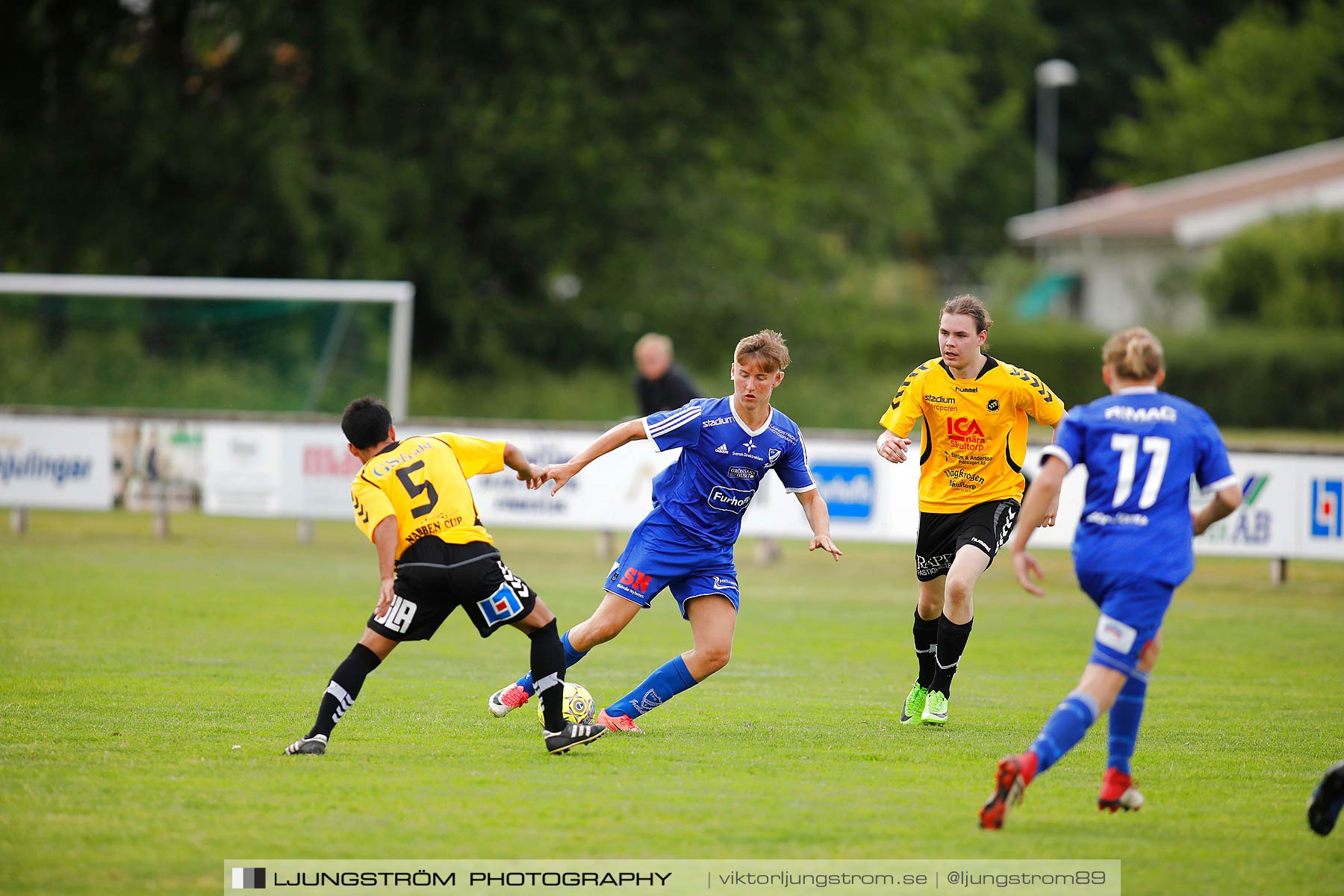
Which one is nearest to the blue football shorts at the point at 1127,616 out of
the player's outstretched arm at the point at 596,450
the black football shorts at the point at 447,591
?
the player's outstretched arm at the point at 596,450

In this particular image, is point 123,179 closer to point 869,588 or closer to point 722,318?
point 722,318

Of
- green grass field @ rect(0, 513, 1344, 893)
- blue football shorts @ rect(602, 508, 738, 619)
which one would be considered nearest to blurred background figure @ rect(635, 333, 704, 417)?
green grass field @ rect(0, 513, 1344, 893)

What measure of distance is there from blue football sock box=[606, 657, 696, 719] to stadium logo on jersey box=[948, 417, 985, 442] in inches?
76.5

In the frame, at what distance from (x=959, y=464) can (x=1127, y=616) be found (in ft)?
7.70

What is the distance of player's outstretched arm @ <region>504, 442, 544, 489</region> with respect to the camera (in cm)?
650

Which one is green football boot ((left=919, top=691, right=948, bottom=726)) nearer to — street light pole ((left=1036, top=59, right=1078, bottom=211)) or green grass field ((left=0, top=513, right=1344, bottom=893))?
green grass field ((left=0, top=513, right=1344, bottom=893))

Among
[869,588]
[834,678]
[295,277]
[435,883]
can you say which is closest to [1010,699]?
[834,678]

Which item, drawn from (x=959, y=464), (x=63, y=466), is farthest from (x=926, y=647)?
(x=63, y=466)

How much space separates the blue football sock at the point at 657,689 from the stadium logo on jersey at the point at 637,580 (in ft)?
1.26

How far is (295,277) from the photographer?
82.7 ft

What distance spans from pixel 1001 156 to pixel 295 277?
136 feet

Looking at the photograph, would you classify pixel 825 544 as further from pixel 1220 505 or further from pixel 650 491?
pixel 650 491

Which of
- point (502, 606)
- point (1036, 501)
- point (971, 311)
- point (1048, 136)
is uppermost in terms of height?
point (1048, 136)

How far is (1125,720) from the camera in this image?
218 inches
